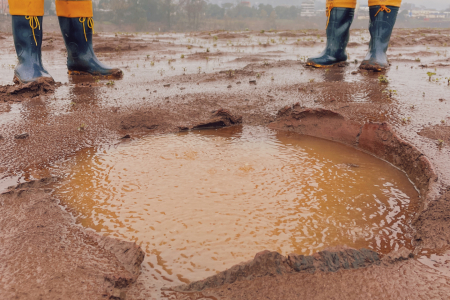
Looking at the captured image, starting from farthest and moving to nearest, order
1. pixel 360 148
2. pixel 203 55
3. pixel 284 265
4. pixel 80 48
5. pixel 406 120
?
pixel 203 55 < pixel 80 48 < pixel 406 120 < pixel 360 148 < pixel 284 265

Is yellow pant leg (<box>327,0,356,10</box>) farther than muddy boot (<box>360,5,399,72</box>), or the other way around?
yellow pant leg (<box>327,0,356,10</box>)

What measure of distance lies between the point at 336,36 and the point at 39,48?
4.84 m

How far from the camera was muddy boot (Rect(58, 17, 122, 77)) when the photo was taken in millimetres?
5656

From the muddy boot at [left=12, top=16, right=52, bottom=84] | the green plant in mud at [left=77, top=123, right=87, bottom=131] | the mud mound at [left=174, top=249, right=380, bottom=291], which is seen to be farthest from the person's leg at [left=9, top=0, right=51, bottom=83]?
the mud mound at [left=174, top=249, right=380, bottom=291]

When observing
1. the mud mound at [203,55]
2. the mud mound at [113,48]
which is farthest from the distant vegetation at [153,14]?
the mud mound at [203,55]

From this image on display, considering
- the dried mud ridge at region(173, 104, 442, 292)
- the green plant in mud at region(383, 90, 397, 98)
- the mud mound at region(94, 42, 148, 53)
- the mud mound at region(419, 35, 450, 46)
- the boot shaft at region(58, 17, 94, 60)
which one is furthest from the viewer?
the mud mound at region(419, 35, 450, 46)

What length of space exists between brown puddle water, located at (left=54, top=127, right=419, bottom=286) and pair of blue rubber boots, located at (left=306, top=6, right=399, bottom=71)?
3.08m

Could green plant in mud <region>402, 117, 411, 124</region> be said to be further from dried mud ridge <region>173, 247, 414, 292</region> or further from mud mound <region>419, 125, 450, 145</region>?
dried mud ridge <region>173, 247, 414, 292</region>

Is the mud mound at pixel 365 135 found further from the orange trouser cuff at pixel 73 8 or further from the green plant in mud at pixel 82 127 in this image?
the orange trouser cuff at pixel 73 8

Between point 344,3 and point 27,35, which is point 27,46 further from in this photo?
point 344,3

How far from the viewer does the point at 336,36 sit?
6.25 metres

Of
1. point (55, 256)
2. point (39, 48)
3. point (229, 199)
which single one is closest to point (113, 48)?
point (39, 48)

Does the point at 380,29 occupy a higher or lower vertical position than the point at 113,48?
higher

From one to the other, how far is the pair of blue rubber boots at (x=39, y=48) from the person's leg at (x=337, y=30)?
366 centimetres
